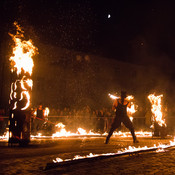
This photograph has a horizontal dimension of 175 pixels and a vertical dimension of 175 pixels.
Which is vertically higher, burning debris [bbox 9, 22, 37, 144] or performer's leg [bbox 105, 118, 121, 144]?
burning debris [bbox 9, 22, 37, 144]

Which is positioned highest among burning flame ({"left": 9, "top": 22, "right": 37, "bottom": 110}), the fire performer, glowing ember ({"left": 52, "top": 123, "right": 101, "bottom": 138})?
burning flame ({"left": 9, "top": 22, "right": 37, "bottom": 110})

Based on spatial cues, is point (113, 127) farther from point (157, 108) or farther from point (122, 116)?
point (157, 108)

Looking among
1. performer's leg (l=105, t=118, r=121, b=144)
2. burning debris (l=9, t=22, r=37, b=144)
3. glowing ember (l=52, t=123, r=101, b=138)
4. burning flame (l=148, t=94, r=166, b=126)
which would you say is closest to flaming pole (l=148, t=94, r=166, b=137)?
burning flame (l=148, t=94, r=166, b=126)

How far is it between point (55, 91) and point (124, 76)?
471 inches

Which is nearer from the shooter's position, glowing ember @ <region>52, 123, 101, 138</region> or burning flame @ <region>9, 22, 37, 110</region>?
burning flame @ <region>9, 22, 37, 110</region>

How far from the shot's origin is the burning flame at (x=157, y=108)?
50.7ft

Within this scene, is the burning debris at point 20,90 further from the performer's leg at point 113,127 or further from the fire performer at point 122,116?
the fire performer at point 122,116

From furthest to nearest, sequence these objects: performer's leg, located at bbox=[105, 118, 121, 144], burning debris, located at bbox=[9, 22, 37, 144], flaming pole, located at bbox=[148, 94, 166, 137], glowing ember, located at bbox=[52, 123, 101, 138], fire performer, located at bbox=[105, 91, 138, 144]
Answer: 1. glowing ember, located at bbox=[52, 123, 101, 138]
2. flaming pole, located at bbox=[148, 94, 166, 137]
3. fire performer, located at bbox=[105, 91, 138, 144]
4. performer's leg, located at bbox=[105, 118, 121, 144]
5. burning debris, located at bbox=[9, 22, 37, 144]

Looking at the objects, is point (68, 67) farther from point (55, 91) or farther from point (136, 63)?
point (136, 63)

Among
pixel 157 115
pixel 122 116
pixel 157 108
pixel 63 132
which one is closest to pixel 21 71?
pixel 122 116

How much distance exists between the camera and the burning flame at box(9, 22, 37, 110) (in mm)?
10109

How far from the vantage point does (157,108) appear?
15492 mm

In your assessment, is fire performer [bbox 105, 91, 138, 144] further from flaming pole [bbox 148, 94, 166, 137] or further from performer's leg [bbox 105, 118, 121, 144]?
flaming pole [bbox 148, 94, 166, 137]

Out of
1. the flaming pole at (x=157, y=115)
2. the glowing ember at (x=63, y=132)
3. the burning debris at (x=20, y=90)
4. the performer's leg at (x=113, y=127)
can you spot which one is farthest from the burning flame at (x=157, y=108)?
the burning debris at (x=20, y=90)
